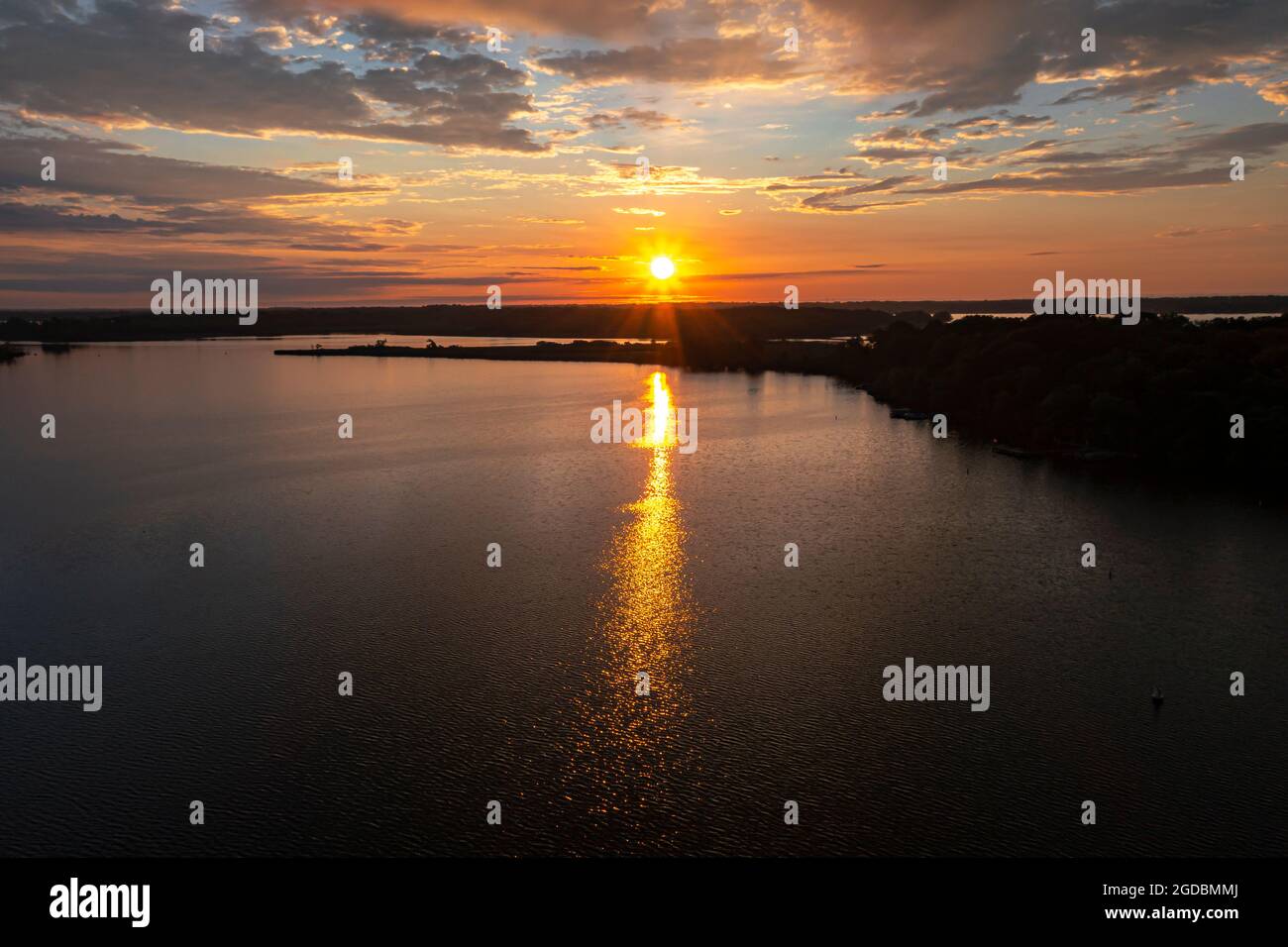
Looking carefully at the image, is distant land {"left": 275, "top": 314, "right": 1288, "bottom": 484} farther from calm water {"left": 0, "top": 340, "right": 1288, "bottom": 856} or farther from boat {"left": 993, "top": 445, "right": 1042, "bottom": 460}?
calm water {"left": 0, "top": 340, "right": 1288, "bottom": 856}

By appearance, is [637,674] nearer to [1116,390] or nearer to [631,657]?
[631,657]

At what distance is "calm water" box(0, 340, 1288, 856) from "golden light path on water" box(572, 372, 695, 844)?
0.42 ft

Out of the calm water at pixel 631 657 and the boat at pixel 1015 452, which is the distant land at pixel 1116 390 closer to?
the boat at pixel 1015 452

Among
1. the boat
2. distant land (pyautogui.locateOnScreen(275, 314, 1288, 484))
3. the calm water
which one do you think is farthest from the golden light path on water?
distant land (pyautogui.locateOnScreen(275, 314, 1288, 484))

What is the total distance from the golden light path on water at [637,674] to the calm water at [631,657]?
127 mm

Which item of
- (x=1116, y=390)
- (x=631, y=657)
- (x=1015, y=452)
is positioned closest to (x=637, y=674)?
(x=631, y=657)

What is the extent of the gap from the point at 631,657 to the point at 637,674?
1.32m

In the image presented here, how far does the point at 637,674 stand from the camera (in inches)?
1069

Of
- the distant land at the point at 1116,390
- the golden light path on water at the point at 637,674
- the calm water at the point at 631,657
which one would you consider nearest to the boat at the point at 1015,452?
the distant land at the point at 1116,390

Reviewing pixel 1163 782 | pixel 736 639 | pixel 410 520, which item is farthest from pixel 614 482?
pixel 1163 782

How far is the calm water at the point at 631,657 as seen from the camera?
19859mm
